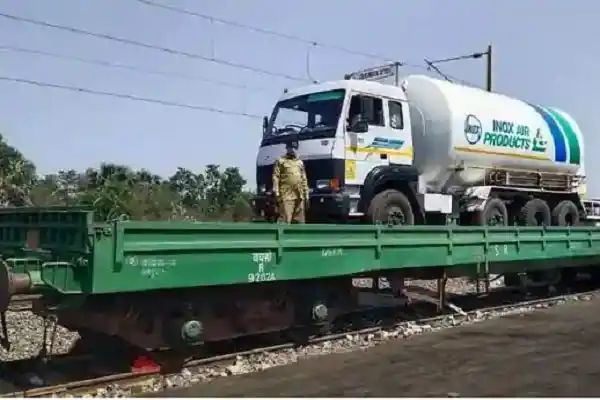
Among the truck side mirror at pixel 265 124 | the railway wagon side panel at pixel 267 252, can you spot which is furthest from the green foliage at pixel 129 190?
the railway wagon side panel at pixel 267 252

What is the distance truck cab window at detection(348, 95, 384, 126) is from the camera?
9797 mm

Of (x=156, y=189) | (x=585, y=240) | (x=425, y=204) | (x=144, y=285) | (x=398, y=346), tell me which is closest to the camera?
(x=144, y=285)

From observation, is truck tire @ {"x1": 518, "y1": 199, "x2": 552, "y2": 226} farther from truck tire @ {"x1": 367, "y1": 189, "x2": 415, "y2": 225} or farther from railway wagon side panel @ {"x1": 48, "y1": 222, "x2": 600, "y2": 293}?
truck tire @ {"x1": 367, "y1": 189, "x2": 415, "y2": 225}

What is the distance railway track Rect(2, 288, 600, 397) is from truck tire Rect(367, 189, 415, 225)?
56.8 inches

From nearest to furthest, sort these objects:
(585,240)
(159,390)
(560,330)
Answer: (159,390)
(560,330)
(585,240)

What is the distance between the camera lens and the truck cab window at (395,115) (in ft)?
34.0

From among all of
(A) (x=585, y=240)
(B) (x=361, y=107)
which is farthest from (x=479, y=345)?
(A) (x=585, y=240)

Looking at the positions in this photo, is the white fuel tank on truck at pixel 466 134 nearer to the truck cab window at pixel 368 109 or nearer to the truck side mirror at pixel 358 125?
the truck cab window at pixel 368 109

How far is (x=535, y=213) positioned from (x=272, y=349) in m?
7.20

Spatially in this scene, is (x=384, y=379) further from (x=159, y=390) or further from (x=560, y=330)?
(x=560, y=330)

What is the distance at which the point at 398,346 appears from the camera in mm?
8102

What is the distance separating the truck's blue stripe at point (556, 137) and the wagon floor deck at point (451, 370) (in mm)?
5177

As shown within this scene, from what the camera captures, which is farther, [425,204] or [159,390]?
[425,204]

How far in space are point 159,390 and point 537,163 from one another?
30.8ft
